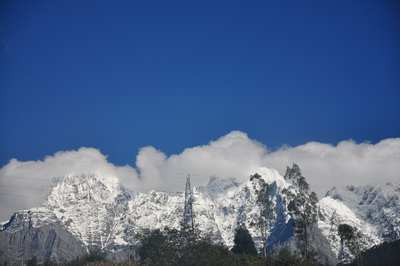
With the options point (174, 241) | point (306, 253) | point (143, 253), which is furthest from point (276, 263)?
point (143, 253)

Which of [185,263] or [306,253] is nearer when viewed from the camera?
[306,253]

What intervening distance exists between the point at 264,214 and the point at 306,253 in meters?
15.3

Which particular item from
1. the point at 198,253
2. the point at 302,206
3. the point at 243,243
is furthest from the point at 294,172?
the point at 243,243

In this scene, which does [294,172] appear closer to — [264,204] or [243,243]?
[264,204]

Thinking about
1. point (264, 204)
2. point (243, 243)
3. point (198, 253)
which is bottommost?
point (198, 253)

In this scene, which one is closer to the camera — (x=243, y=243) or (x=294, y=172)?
(x=294, y=172)

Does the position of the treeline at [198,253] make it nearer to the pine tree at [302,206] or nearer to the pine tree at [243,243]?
the pine tree at [243,243]

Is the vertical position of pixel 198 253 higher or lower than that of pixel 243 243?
lower

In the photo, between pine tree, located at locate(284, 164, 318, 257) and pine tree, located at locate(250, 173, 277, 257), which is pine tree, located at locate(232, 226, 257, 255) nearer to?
pine tree, located at locate(250, 173, 277, 257)

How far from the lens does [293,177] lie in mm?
119500

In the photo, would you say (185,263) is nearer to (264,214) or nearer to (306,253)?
(264,214)

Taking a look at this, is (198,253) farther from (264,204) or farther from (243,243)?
(243,243)

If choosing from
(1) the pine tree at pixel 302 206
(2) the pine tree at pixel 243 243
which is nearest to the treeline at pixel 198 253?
(2) the pine tree at pixel 243 243

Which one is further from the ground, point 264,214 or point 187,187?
point 187,187
